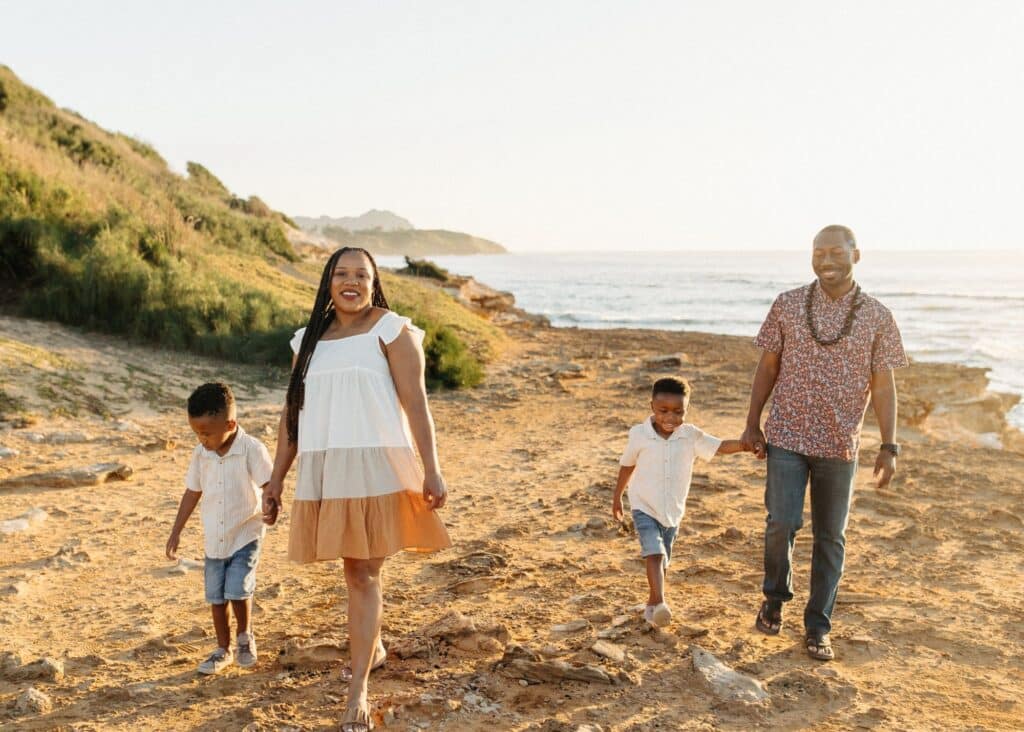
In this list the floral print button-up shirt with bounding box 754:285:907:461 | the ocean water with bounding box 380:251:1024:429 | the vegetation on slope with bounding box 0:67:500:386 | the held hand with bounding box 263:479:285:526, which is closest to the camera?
the held hand with bounding box 263:479:285:526

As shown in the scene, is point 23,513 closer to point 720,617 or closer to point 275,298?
point 720,617

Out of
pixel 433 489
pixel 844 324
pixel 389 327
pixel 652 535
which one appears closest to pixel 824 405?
pixel 844 324

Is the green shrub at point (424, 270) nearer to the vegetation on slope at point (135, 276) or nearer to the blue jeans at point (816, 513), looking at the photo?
the vegetation on slope at point (135, 276)

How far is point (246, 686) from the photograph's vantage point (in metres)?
3.50

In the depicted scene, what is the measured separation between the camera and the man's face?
3.72 m

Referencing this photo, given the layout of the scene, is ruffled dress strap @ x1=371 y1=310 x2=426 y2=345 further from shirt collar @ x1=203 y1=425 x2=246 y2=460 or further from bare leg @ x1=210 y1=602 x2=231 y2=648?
bare leg @ x1=210 y1=602 x2=231 y2=648

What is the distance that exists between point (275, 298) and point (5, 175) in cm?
425

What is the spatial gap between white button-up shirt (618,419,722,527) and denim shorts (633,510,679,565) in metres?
0.03

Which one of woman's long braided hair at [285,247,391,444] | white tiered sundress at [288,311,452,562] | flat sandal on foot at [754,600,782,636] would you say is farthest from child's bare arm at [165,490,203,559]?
flat sandal on foot at [754,600,782,636]

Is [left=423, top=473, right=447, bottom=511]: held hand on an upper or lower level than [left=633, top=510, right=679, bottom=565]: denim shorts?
upper

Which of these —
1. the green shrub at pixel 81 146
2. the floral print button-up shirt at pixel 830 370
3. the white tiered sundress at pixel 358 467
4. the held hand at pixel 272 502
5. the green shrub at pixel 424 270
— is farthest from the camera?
the green shrub at pixel 424 270

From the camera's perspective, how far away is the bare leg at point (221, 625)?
Result: 11.9ft

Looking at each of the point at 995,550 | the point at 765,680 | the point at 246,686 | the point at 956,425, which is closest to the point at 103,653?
the point at 246,686

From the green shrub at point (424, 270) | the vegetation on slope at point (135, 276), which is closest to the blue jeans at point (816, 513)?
the vegetation on slope at point (135, 276)
